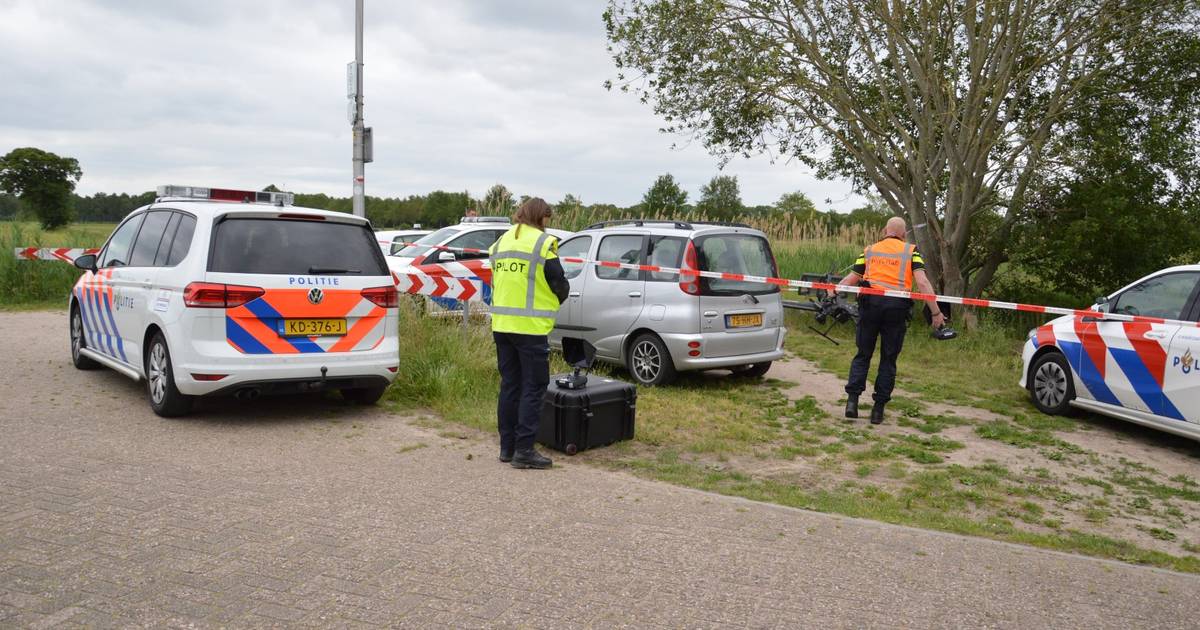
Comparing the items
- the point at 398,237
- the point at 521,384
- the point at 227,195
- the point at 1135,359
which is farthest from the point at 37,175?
the point at 1135,359

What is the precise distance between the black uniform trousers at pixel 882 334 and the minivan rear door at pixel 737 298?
125 cm

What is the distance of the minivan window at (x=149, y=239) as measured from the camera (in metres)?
7.46

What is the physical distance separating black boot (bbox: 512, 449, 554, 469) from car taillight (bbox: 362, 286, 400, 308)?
2.14 metres

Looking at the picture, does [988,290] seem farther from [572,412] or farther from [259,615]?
[259,615]

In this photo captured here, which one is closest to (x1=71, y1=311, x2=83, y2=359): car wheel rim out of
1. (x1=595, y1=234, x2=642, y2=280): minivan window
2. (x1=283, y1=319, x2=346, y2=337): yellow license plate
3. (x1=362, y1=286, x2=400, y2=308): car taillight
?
(x1=283, y1=319, x2=346, y2=337): yellow license plate

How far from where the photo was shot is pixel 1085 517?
5.36 metres

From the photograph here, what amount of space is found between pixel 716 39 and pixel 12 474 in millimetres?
12076

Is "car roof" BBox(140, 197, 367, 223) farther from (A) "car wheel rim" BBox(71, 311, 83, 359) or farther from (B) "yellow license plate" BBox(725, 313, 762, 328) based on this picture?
(B) "yellow license plate" BBox(725, 313, 762, 328)

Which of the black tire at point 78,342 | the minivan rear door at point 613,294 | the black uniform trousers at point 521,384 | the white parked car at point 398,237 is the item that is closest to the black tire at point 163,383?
the black tire at point 78,342

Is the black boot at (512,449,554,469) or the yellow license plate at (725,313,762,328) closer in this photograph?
the black boot at (512,449,554,469)

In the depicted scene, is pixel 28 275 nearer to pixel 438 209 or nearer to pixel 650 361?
pixel 650 361

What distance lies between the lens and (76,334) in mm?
9250

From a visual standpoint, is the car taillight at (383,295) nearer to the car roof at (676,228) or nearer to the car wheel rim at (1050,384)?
the car roof at (676,228)

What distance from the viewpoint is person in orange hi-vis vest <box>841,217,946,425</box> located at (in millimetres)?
7883
